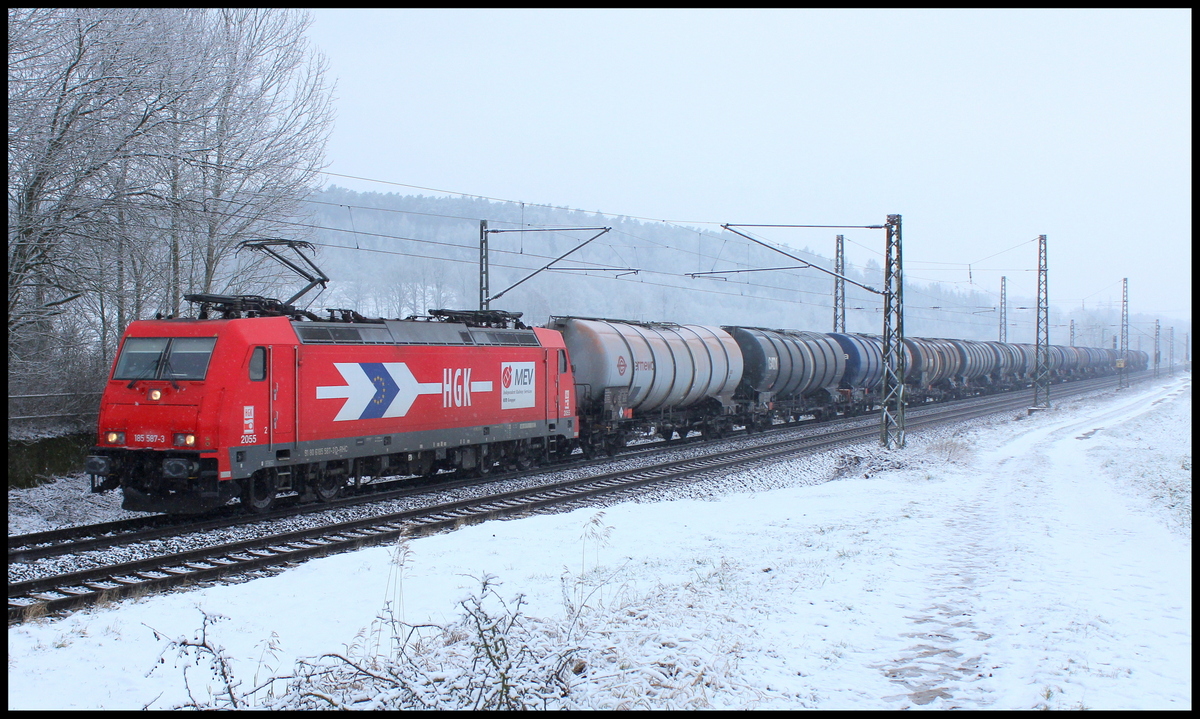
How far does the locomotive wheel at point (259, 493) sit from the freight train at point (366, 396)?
22 millimetres

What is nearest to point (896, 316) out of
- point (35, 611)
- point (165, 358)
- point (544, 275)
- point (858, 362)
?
→ point (858, 362)

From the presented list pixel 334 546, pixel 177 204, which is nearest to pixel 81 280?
pixel 177 204

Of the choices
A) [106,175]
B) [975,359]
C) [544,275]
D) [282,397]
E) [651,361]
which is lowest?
[282,397]

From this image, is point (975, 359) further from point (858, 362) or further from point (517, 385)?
point (517, 385)

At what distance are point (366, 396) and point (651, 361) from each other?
939cm

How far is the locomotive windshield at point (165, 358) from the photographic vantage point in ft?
39.9

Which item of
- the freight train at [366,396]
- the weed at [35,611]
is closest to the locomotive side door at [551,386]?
the freight train at [366,396]

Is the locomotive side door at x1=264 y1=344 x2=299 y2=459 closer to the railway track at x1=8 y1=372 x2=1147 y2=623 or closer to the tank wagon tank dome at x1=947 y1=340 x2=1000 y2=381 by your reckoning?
the railway track at x1=8 y1=372 x2=1147 y2=623

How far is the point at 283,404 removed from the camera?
12836mm

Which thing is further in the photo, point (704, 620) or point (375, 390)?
point (375, 390)

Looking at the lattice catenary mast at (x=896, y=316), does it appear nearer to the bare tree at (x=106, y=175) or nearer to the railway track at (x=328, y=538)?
the railway track at (x=328, y=538)

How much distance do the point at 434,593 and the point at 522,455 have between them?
10.5 m

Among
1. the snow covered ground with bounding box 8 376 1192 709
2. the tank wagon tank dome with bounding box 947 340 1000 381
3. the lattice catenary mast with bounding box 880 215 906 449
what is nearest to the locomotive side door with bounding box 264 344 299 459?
the snow covered ground with bounding box 8 376 1192 709

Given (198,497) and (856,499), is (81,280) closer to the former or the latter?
(198,497)
